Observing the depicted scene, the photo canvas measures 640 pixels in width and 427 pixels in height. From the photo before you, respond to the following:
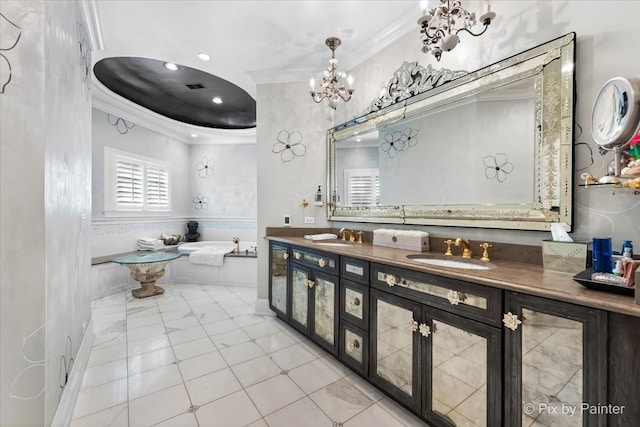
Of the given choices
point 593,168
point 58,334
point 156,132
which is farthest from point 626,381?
point 156,132

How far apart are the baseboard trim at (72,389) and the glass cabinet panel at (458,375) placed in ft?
6.49

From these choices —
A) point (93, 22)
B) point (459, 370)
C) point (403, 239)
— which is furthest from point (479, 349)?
point (93, 22)

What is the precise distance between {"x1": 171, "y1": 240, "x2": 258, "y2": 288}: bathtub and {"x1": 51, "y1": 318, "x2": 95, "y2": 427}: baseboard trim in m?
2.08

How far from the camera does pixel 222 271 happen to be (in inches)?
169

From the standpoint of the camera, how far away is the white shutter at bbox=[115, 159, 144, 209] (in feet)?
13.7

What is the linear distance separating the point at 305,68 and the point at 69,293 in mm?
2926

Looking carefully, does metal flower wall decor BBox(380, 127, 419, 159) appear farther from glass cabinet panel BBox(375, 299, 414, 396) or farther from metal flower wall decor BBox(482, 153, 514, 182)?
glass cabinet panel BBox(375, 299, 414, 396)

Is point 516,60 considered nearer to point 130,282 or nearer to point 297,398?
point 297,398

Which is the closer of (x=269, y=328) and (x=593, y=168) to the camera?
(x=593, y=168)

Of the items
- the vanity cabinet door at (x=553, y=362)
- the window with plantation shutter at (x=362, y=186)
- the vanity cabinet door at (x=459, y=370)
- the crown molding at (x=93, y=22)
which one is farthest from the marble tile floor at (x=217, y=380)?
the crown molding at (x=93, y=22)

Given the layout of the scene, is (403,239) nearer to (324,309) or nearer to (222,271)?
(324,309)

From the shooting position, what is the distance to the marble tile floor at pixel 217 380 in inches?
61.5

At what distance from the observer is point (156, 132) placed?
16.0 ft

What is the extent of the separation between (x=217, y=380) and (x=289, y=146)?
2.41 meters
